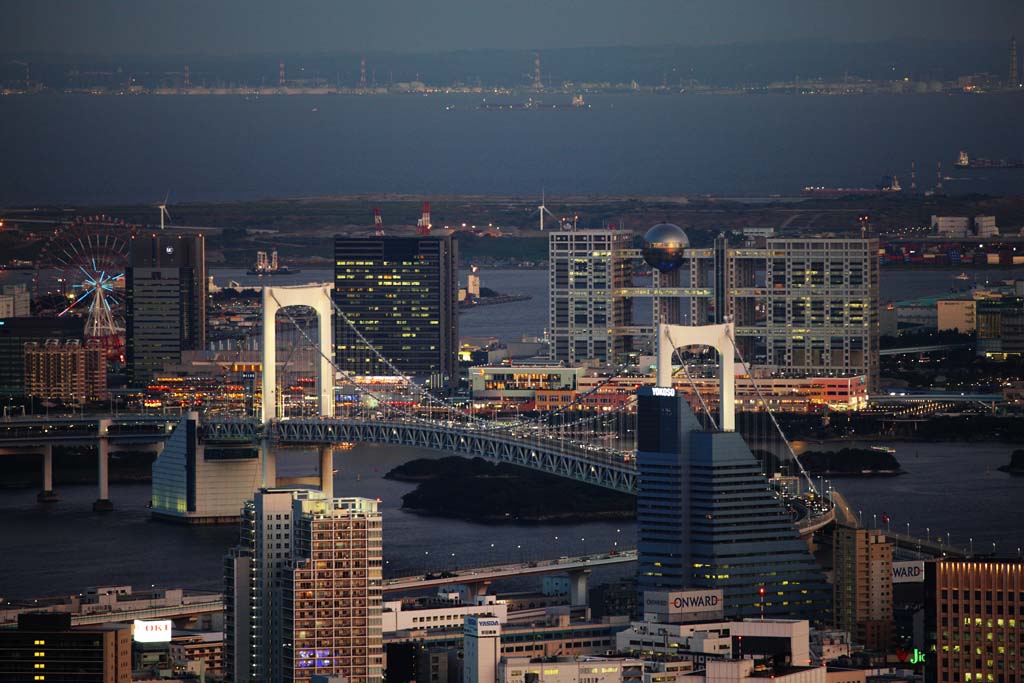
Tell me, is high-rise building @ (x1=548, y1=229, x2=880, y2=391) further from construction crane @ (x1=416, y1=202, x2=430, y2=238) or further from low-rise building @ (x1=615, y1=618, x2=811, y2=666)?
low-rise building @ (x1=615, y1=618, x2=811, y2=666)

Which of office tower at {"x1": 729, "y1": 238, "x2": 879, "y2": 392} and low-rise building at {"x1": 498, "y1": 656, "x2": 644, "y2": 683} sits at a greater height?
office tower at {"x1": 729, "y1": 238, "x2": 879, "y2": 392}

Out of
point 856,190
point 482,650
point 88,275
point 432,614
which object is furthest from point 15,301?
point 482,650

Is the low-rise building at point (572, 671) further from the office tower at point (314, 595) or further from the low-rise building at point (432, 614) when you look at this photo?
the low-rise building at point (432, 614)

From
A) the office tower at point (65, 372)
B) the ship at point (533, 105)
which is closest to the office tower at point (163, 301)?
the office tower at point (65, 372)

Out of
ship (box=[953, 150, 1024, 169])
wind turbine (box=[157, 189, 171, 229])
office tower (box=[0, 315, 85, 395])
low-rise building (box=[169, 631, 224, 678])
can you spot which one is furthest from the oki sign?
ship (box=[953, 150, 1024, 169])

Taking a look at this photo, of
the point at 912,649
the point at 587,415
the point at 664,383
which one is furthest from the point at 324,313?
the point at 912,649

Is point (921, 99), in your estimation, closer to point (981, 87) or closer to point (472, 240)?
point (981, 87)
